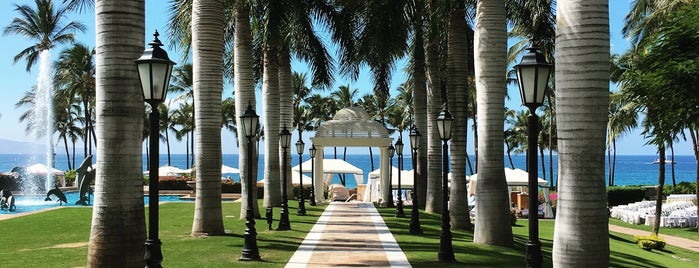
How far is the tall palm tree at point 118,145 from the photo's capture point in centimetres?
855

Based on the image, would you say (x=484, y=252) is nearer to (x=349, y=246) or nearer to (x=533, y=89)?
(x=349, y=246)

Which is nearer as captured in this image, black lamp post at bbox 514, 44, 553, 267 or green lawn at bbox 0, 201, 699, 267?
black lamp post at bbox 514, 44, 553, 267

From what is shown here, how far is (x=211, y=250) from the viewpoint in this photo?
1337cm

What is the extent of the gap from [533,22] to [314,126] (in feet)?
171

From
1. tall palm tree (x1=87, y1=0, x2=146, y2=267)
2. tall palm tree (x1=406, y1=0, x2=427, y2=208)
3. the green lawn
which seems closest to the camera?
tall palm tree (x1=87, y1=0, x2=146, y2=267)

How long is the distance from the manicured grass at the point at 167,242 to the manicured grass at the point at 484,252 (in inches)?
107

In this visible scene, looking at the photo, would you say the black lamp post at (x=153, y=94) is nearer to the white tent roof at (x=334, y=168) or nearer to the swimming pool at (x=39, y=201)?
the swimming pool at (x=39, y=201)

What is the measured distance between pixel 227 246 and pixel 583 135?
915 centimetres

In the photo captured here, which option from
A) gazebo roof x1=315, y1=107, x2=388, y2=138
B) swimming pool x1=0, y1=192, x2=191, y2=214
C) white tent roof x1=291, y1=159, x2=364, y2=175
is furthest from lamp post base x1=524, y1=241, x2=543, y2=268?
white tent roof x1=291, y1=159, x2=364, y2=175

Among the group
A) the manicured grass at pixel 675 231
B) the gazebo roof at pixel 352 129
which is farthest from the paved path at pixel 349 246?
the manicured grass at pixel 675 231

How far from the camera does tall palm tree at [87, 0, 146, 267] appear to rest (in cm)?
855

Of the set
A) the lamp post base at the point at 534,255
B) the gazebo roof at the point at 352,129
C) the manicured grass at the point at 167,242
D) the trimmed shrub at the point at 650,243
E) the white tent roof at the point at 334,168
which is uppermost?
the gazebo roof at the point at 352,129

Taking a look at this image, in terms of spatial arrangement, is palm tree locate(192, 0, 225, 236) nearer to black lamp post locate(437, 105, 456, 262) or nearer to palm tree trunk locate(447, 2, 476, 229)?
black lamp post locate(437, 105, 456, 262)

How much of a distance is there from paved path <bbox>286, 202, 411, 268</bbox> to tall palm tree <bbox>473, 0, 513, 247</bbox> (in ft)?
7.52
